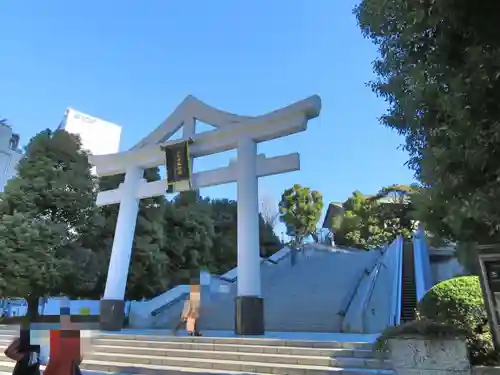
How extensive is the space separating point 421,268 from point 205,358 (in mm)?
9679

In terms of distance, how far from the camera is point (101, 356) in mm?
9227

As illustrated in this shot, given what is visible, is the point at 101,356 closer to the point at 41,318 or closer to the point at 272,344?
the point at 272,344

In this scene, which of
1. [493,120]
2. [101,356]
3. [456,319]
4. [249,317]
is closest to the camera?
[493,120]

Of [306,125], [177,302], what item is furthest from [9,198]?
[306,125]

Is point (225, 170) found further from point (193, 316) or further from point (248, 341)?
point (248, 341)

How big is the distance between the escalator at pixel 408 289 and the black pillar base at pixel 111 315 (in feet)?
25.5

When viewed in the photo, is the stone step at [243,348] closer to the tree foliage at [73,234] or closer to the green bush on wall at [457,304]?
the green bush on wall at [457,304]

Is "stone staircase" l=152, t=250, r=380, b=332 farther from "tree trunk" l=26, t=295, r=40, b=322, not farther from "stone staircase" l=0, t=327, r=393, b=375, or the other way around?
"tree trunk" l=26, t=295, r=40, b=322

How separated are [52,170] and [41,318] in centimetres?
564

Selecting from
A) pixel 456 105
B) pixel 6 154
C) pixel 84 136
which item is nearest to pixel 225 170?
pixel 456 105

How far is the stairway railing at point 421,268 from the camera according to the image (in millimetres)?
12920

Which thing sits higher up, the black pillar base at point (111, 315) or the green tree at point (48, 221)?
the green tree at point (48, 221)

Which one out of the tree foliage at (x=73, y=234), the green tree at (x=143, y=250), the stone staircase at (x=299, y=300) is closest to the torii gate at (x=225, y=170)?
the stone staircase at (x=299, y=300)

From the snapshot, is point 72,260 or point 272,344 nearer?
point 272,344
